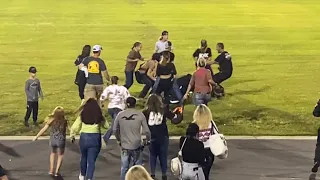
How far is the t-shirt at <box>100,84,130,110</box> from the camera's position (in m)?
13.4

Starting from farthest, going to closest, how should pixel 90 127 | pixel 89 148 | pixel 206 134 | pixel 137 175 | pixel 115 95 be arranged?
1. pixel 115 95
2. pixel 89 148
3. pixel 90 127
4. pixel 206 134
5. pixel 137 175

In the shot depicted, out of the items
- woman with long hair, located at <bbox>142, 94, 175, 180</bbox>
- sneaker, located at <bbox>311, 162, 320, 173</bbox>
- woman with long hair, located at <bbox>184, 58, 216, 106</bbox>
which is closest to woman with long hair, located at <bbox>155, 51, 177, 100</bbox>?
woman with long hair, located at <bbox>184, 58, 216, 106</bbox>

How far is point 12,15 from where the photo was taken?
46.0 meters

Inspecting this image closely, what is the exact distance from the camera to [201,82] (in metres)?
14.6

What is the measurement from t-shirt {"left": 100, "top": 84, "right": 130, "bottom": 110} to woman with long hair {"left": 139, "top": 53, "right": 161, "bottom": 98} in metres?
3.97

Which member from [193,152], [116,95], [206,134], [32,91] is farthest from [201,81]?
[193,152]

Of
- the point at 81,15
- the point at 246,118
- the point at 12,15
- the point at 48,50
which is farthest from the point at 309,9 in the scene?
the point at 246,118


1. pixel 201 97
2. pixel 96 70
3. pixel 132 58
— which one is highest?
pixel 132 58

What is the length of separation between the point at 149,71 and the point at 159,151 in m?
6.24

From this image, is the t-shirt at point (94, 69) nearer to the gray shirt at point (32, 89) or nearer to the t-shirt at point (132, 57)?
the gray shirt at point (32, 89)

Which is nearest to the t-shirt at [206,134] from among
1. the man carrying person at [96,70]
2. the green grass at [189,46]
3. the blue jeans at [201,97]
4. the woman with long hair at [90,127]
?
the woman with long hair at [90,127]

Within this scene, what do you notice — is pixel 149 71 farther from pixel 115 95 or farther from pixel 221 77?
pixel 115 95

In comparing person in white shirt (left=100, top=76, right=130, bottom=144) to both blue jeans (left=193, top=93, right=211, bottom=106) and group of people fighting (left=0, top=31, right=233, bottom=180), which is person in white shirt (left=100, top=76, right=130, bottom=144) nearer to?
group of people fighting (left=0, top=31, right=233, bottom=180)

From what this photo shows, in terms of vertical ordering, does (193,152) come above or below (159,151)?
above
